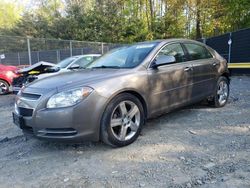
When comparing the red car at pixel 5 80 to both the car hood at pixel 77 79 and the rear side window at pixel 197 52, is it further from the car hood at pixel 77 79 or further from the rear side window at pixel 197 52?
the rear side window at pixel 197 52

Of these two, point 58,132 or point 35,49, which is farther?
point 35,49

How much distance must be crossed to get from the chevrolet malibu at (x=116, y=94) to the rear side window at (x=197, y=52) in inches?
1.1

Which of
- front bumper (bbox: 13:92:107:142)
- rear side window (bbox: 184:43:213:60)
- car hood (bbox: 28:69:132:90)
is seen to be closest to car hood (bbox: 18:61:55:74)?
car hood (bbox: 28:69:132:90)

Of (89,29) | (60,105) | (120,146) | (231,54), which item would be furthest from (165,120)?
(89,29)

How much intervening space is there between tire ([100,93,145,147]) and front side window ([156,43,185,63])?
117cm

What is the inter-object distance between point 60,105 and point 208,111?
11.2 feet

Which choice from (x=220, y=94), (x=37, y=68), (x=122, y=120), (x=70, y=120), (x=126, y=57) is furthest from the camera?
(x=37, y=68)

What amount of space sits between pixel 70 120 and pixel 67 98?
0.29m

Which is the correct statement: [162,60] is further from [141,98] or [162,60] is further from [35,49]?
[35,49]

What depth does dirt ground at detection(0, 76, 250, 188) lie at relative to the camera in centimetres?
315

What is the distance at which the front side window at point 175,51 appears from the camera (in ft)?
16.3

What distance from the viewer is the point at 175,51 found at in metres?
5.23

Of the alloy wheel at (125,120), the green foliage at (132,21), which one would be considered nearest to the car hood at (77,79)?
the alloy wheel at (125,120)

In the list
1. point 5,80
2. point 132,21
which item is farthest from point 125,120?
point 132,21
